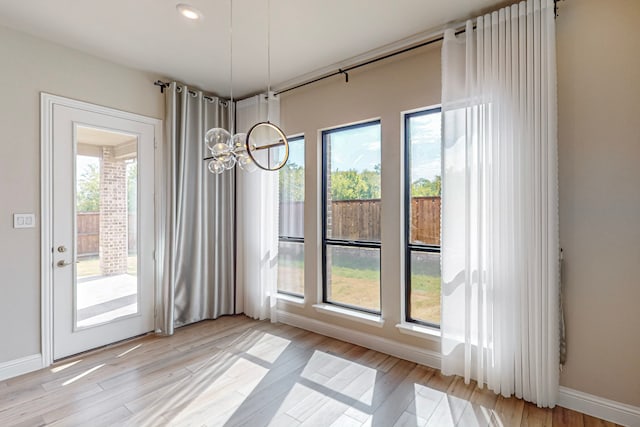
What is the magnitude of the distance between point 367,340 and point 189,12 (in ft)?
11.3

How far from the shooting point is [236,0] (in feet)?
7.89

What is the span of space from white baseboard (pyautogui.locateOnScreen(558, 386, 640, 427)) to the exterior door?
4105mm

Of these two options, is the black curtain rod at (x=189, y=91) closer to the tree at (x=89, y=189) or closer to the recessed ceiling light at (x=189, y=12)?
the tree at (x=89, y=189)

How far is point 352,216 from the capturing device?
3.61 m

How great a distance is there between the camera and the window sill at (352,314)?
3289 millimetres

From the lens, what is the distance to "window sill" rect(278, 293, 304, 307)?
3.95 m

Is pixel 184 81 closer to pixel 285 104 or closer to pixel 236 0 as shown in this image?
pixel 285 104

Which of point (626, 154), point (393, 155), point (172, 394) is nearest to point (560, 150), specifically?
point (626, 154)

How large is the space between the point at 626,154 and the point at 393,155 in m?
1.70

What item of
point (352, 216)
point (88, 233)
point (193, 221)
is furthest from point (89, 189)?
point (352, 216)

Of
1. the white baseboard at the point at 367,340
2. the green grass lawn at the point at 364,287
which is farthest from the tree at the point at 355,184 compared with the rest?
the white baseboard at the point at 367,340

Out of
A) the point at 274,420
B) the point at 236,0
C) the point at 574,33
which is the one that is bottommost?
the point at 274,420

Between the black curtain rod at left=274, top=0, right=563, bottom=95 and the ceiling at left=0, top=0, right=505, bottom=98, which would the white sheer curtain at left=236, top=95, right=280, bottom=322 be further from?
the ceiling at left=0, top=0, right=505, bottom=98

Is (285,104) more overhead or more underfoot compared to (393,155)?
more overhead
